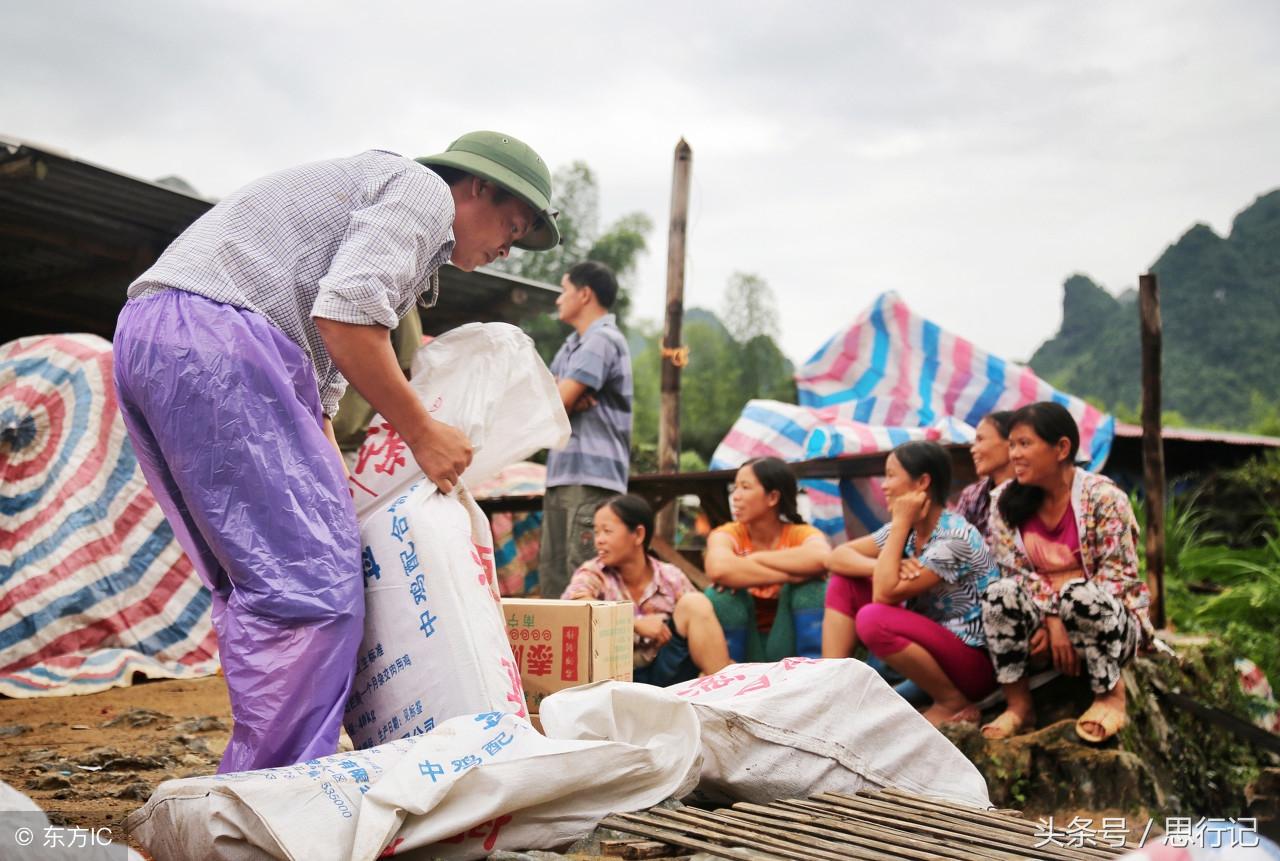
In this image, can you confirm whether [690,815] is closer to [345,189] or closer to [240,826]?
[240,826]

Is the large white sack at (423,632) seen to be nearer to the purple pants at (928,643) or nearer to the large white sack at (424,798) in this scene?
the large white sack at (424,798)

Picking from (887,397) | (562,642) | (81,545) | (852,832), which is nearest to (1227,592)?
(887,397)

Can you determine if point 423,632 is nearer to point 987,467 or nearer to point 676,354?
point 987,467

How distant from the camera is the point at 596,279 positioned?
4.98 m

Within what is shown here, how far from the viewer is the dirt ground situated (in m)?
2.64

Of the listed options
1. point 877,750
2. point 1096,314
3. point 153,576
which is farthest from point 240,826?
point 1096,314

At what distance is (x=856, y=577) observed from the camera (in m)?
4.00

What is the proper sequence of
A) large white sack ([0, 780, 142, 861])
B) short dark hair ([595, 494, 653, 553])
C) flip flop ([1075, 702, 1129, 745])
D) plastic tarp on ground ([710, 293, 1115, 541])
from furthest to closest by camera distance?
1. plastic tarp on ground ([710, 293, 1115, 541])
2. short dark hair ([595, 494, 653, 553])
3. flip flop ([1075, 702, 1129, 745])
4. large white sack ([0, 780, 142, 861])

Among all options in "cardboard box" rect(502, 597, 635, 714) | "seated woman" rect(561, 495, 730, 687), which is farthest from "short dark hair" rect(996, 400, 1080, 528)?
"cardboard box" rect(502, 597, 635, 714)

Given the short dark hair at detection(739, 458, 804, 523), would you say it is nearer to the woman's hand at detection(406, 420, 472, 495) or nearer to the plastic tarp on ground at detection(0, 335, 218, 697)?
the woman's hand at detection(406, 420, 472, 495)

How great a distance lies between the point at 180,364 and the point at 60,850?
958 mm

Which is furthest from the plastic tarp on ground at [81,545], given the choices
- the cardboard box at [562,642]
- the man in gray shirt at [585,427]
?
the cardboard box at [562,642]

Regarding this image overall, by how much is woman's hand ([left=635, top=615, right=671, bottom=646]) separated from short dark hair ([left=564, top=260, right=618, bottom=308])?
162 centimetres

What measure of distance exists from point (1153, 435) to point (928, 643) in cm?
272
